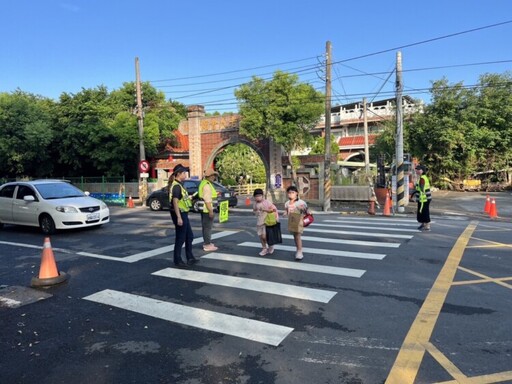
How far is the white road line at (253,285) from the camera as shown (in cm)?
555

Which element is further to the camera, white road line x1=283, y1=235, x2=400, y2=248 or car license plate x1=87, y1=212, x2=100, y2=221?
car license plate x1=87, y1=212, x2=100, y2=221

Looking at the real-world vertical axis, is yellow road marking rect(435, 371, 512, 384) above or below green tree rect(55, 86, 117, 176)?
below

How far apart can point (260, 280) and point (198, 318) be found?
Result: 5.55 ft

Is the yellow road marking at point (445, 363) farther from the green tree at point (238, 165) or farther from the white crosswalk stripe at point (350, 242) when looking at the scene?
the green tree at point (238, 165)

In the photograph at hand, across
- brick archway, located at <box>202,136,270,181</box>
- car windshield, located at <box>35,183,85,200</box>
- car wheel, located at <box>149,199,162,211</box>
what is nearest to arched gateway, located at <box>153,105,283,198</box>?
brick archway, located at <box>202,136,270,181</box>

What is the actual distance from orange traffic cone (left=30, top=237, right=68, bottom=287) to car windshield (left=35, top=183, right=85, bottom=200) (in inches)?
235

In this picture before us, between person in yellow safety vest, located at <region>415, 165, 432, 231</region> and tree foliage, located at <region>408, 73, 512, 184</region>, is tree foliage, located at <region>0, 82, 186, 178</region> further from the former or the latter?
person in yellow safety vest, located at <region>415, 165, 432, 231</region>

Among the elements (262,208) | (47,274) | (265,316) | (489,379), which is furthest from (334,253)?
(47,274)

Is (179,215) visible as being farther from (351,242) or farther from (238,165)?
(238,165)

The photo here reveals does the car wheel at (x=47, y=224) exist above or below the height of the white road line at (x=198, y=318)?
above

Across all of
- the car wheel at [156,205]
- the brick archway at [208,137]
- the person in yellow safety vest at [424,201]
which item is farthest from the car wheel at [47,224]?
the brick archway at [208,137]

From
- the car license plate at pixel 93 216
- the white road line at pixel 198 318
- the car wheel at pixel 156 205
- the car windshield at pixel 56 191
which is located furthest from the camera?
the car wheel at pixel 156 205

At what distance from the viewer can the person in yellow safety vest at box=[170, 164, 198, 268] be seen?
7154 mm

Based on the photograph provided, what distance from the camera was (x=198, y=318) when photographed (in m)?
4.80
